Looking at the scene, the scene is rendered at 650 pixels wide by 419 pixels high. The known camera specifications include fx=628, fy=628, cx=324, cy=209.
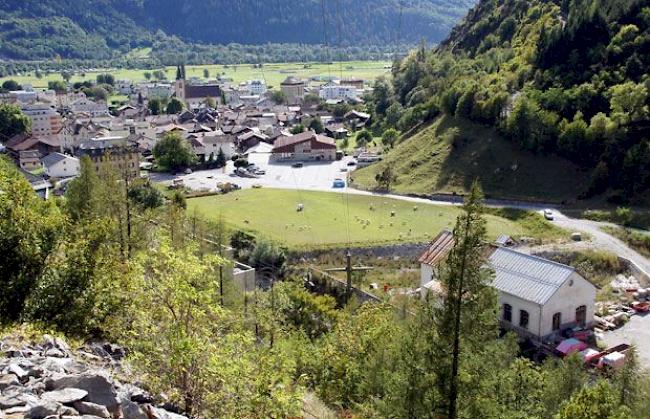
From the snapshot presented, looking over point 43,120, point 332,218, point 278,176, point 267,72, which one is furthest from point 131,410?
point 267,72

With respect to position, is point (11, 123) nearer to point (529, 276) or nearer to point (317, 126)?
point (317, 126)

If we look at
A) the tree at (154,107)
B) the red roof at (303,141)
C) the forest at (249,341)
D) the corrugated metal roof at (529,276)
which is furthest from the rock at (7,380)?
the tree at (154,107)

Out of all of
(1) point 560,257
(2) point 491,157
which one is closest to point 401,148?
(2) point 491,157

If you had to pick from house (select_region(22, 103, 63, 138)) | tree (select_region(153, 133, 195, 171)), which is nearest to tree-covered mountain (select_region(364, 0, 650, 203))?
tree (select_region(153, 133, 195, 171))

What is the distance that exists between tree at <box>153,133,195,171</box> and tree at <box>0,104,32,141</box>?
2377cm

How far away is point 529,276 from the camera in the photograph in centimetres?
2306

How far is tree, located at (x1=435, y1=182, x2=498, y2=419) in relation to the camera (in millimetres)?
9758

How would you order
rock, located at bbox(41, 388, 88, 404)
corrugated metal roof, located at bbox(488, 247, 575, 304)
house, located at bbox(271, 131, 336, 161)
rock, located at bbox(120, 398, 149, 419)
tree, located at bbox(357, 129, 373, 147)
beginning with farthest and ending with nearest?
tree, located at bbox(357, 129, 373, 147), house, located at bbox(271, 131, 336, 161), corrugated metal roof, located at bbox(488, 247, 575, 304), rock, located at bbox(120, 398, 149, 419), rock, located at bbox(41, 388, 88, 404)

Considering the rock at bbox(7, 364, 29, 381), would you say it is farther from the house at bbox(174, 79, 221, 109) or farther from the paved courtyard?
the house at bbox(174, 79, 221, 109)

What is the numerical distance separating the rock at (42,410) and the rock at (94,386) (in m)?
0.68

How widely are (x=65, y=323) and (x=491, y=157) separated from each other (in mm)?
37038

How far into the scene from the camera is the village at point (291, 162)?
22422 mm

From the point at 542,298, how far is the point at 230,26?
191095 millimetres

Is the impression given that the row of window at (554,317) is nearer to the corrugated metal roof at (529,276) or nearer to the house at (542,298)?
the house at (542,298)
